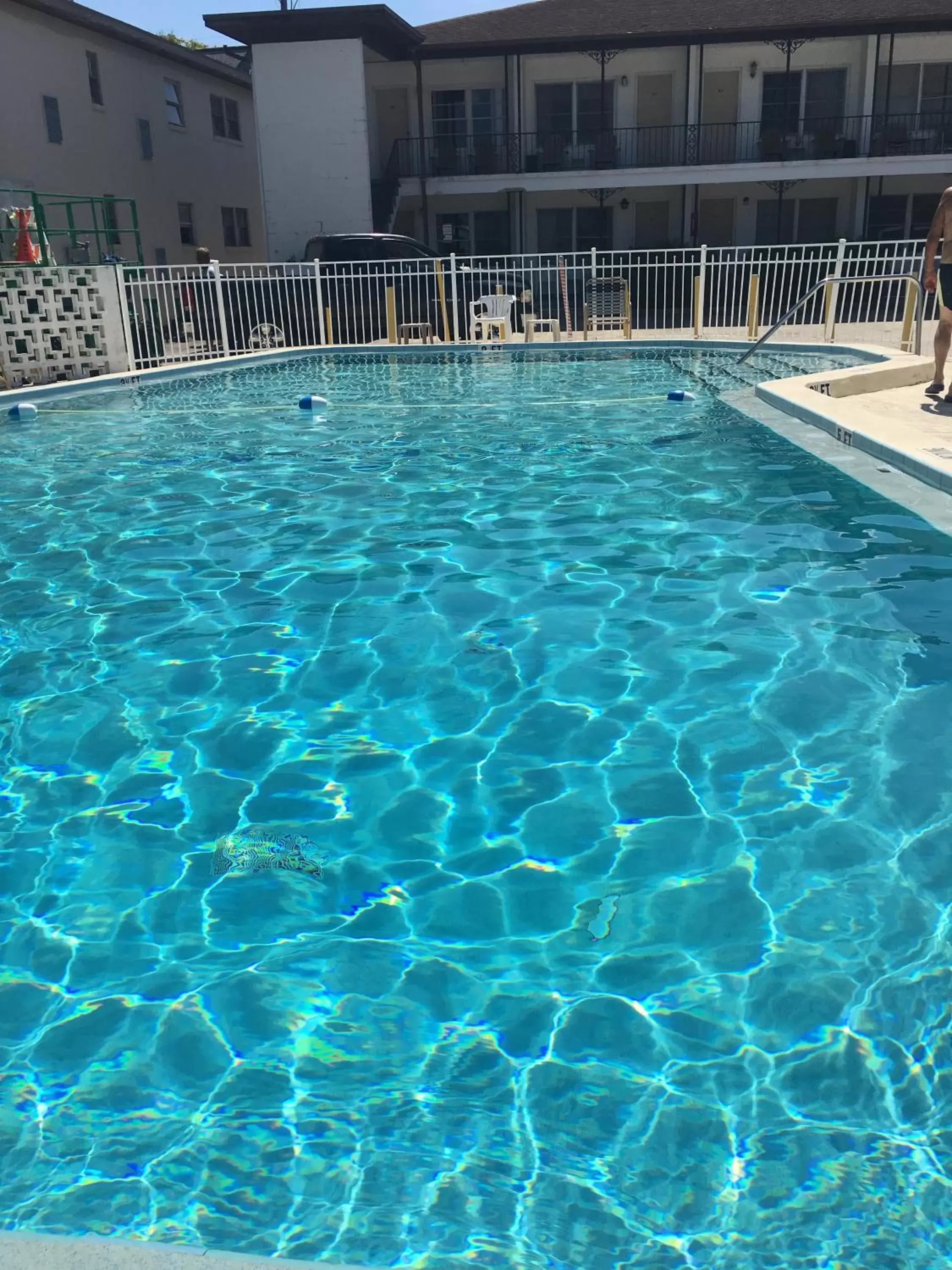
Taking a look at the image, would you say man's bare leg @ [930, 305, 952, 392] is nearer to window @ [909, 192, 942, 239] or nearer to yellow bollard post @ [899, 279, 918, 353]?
yellow bollard post @ [899, 279, 918, 353]

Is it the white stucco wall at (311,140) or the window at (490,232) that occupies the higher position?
the white stucco wall at (311,140)

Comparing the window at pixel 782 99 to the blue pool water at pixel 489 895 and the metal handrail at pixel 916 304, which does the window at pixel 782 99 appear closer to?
the metal handrail at pixel 916 304

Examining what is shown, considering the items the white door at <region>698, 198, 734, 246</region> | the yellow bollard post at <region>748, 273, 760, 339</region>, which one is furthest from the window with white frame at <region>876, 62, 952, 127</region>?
→ the yellow bollard post at <region>748, 273, 760, 339</region>

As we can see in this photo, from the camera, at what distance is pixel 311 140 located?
24.8 metres

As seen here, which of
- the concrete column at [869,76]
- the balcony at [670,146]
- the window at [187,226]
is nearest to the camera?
the balcony at [670,146]

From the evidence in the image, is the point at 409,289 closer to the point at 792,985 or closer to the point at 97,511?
the point at 97,511

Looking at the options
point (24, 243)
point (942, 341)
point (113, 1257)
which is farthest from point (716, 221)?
point (113, 1257)

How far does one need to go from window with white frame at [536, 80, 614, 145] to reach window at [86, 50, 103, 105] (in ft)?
35.1

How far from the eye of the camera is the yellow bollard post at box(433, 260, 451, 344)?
18172 mm

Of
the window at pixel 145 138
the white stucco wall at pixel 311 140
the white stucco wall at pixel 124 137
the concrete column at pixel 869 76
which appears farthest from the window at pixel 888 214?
the window at pixel 145 138

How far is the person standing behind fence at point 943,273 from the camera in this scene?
8.57 meters

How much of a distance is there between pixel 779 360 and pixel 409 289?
6820 millimetres

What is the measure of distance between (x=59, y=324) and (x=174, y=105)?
14936 millimetres

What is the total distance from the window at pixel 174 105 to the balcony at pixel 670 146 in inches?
222
